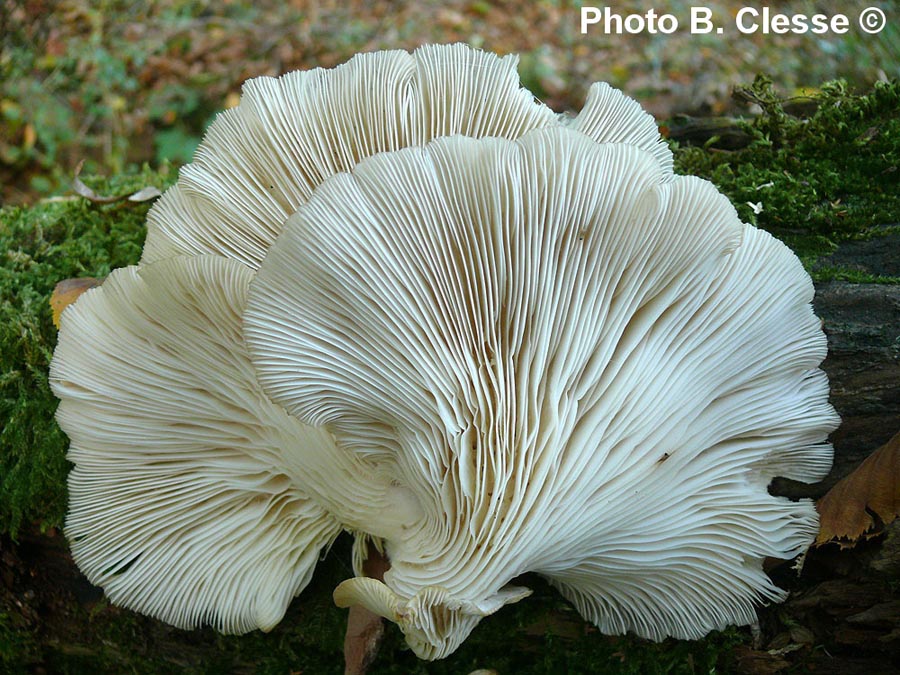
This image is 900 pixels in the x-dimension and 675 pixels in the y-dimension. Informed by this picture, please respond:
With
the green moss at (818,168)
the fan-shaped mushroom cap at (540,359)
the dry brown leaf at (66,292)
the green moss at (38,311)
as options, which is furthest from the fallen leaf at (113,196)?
the green moss at (818,168)

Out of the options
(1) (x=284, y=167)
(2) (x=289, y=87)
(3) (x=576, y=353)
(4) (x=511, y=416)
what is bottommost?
(4) (x=511, y=416)

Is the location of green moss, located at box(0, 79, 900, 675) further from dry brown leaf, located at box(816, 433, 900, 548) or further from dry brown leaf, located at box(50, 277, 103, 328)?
dry brown leaf, located at box(816, 433, 900, 548)

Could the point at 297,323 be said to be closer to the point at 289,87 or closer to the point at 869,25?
the point at 289,87

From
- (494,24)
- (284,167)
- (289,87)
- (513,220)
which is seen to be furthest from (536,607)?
(494,24)

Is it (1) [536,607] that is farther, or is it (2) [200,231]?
(1) [536,607]

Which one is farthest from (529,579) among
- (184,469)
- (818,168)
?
(818,168)

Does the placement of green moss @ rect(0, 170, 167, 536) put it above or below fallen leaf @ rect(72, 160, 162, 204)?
below

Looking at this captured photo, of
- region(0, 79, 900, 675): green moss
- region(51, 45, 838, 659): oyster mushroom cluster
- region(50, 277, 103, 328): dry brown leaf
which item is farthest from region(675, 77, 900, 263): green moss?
region(50, 277, 103, 328): dry brown leaf
